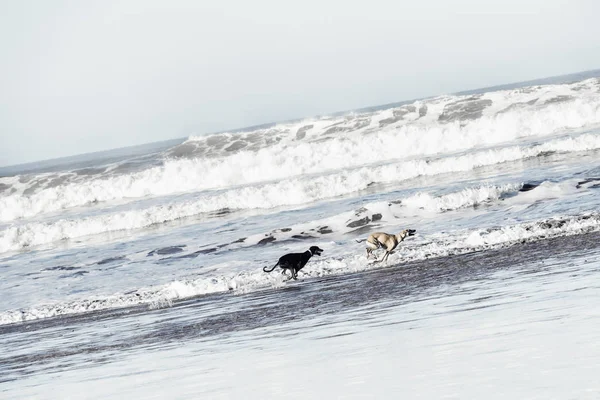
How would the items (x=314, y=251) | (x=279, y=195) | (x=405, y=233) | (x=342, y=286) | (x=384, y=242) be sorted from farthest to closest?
(x=279, y=195) < (x=314, y=251) < (x=405, y=233) < (x=384, y=242) < (x=342, y=286)

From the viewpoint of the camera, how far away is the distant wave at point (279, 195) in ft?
102

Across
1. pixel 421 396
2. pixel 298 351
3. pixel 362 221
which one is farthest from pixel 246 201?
pixel 421 396

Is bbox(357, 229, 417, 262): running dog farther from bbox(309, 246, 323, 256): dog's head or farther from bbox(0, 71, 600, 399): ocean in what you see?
bbox(309, 246, 323, 256): dog's head

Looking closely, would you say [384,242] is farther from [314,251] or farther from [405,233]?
[314,251]

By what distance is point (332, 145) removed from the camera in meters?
42.4

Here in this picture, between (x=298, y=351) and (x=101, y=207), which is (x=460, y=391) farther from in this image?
(x=101, y=207)

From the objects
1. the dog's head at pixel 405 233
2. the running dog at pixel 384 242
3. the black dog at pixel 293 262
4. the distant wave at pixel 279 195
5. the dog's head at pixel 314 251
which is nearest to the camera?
the black dog at pixel 293 262

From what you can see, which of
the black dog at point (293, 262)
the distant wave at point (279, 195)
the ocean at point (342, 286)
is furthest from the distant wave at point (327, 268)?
the distant wave at point (279, 195)

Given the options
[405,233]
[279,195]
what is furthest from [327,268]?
[279,195]

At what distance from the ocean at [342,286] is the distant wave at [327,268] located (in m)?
0.05

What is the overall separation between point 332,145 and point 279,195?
11.0 m

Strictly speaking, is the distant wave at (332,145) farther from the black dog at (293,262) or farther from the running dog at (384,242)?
the black dog at (293,262)

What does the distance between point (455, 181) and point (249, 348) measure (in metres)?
18.7

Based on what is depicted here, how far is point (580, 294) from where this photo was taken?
8391mm
